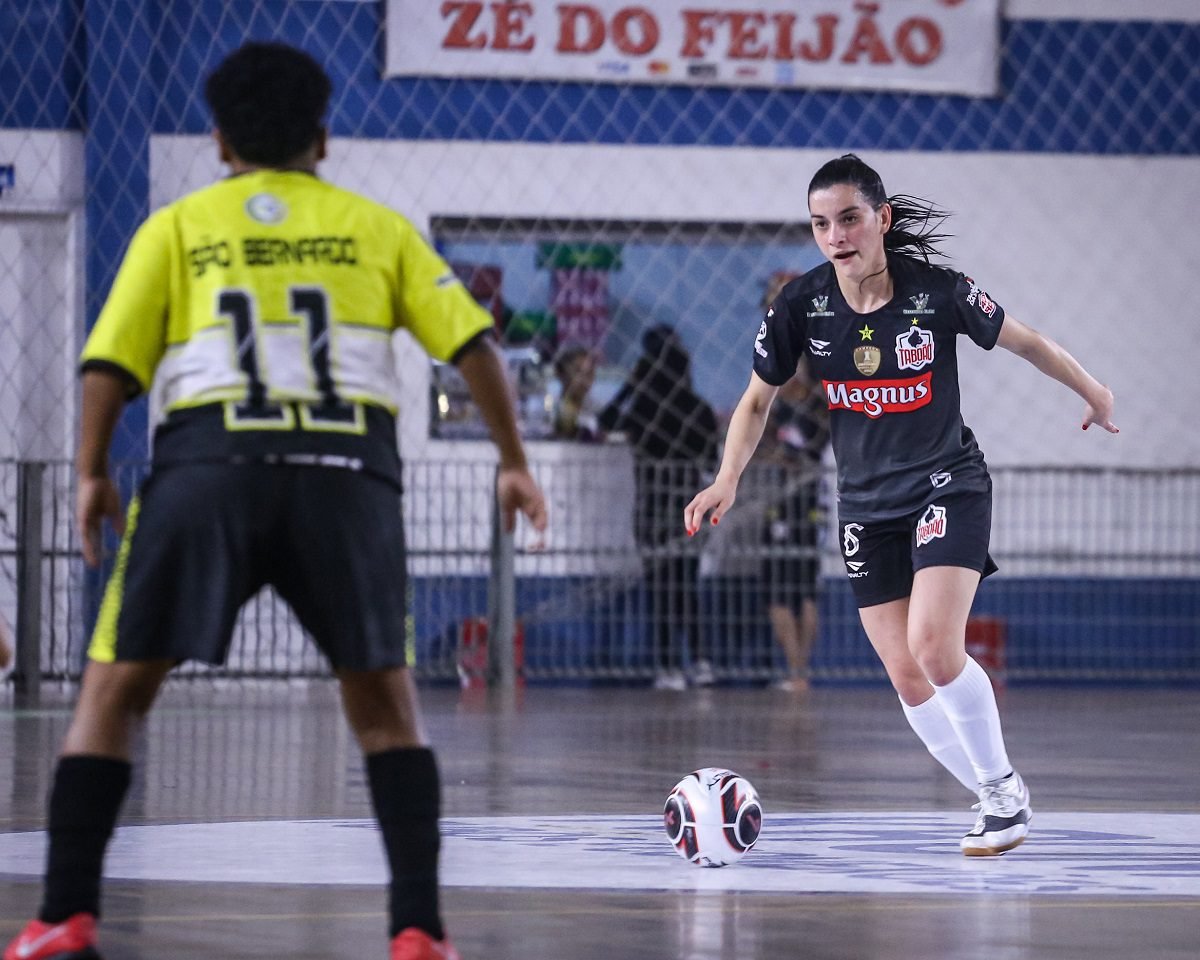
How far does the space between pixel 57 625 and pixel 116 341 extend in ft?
31.0

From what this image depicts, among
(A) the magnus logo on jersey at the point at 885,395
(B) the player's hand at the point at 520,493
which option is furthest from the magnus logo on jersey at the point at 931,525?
(B) the player's hand at the point at 520,493

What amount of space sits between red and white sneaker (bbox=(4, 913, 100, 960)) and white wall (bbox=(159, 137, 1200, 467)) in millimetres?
11082

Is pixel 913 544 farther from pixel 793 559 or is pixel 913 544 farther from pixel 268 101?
pixel 793 559

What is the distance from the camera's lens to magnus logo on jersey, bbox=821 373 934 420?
243 inches

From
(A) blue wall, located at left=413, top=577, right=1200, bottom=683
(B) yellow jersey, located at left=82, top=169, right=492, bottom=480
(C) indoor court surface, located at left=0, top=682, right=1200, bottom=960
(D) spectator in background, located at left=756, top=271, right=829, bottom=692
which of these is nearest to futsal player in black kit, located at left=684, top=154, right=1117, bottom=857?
(C) indoor court surface, located at left=0, top=682, right=1200, bottom=960

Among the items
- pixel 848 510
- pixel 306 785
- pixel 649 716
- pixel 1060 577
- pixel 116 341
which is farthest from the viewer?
pixel 1060 577

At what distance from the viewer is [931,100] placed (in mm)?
14922

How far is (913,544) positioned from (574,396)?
28.1ft

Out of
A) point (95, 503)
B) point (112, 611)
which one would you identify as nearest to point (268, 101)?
point (95, 503)

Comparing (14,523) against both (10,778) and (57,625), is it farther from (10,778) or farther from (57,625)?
(10,778)

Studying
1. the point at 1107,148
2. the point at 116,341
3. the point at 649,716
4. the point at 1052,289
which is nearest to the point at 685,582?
the point at 649,716

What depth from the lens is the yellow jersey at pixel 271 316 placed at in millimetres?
3807

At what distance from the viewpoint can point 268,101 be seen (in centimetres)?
391

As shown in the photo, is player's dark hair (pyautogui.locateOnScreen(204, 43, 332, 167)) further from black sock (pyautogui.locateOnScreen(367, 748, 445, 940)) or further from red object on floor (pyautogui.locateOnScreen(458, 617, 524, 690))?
red object on floor (pyautogui.locateOnScreen(458, 617, 524, 690))
